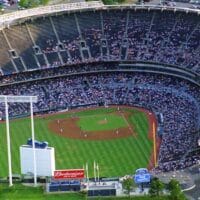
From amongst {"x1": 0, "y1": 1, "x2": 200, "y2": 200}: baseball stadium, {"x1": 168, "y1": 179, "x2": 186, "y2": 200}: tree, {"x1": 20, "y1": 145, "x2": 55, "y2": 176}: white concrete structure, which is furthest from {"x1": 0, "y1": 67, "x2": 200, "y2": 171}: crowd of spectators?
{"x1": 168, "y1": 179, "x2": 186, "y2": 200}: tree

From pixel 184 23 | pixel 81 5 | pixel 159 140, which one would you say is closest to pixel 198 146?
pixel 159 140

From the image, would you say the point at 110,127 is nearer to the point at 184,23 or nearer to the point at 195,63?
the point at 195,63

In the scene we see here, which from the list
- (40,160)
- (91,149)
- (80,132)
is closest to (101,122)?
(80,132)

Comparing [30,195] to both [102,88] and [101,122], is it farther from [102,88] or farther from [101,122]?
[102,88]

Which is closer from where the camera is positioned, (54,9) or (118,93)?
(118,93)

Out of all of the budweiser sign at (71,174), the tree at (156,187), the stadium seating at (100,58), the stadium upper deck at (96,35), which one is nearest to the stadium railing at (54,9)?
the stadium upper deck at (96,35)
